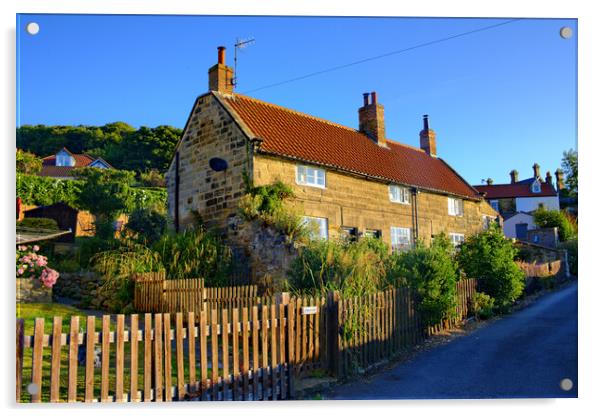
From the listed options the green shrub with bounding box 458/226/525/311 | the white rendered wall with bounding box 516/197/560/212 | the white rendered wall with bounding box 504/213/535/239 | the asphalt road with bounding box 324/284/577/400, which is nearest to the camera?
the asphalt road with bounding box 324/284/577/400

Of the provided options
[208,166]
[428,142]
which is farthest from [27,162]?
[428,142]

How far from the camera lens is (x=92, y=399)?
536cm

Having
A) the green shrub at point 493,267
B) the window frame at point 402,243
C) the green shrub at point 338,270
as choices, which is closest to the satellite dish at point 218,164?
the green shrub at point 338,270

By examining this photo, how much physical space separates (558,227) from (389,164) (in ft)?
33.6

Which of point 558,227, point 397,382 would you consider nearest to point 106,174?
point 397,382

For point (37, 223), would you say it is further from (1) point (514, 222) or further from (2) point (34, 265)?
(1) point (514, 222)

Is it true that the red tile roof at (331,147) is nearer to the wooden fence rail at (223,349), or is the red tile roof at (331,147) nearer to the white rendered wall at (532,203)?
the white rendered wall at (532,203)

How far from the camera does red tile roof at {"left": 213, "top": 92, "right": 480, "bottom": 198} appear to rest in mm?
16000

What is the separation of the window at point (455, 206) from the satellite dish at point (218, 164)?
36.7 feet

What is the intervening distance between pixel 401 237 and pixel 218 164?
786 centimetres

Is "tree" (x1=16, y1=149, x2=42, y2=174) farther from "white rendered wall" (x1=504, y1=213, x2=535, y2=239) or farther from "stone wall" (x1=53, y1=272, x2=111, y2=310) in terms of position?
"white rendered wall" (x1=504, y1=213, x2=535, y2=239)

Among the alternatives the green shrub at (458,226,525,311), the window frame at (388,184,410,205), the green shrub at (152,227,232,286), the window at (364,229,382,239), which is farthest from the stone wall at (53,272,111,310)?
the window frame at (388,184,410,205)

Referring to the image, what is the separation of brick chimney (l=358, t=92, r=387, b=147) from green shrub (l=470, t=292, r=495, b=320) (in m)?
9.98

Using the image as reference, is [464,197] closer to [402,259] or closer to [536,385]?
[402,259]
